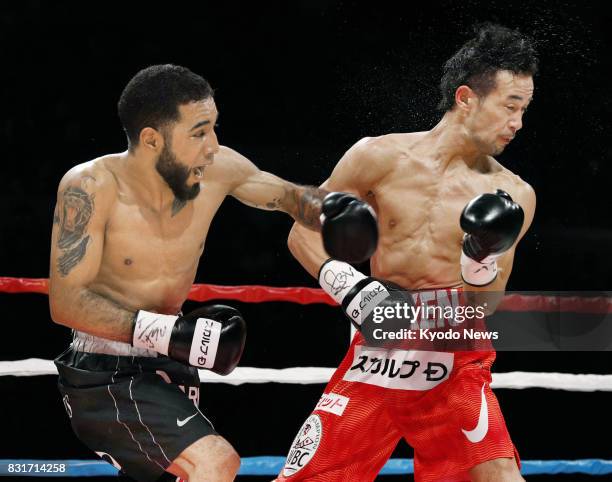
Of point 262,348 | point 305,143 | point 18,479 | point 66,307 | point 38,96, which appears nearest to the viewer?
point 66,307

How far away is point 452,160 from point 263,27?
1835 millimetres

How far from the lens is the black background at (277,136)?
305cm

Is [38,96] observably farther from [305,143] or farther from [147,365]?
[147,365]

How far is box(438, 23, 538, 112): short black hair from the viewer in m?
2.03

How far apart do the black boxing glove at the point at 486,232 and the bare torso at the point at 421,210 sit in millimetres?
129

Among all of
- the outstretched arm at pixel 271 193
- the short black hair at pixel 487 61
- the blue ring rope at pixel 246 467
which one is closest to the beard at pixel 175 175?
the outstretched arm at pixel 271 193

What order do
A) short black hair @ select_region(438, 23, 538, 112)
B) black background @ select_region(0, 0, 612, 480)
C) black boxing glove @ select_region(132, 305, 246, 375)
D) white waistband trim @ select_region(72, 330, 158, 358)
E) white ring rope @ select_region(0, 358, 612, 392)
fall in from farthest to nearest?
1. black background @ select_region(0, 0, 612, 480)
2. white ring rope @ select_region(0, 358, 612, 392)
3. short black hair @ select_region(438, 23, 538, 112)
4. white waistband trim @ select_region(72, 330, 158, 358)
5. black boxing glove @ select_region(132, 305, 246, 375)

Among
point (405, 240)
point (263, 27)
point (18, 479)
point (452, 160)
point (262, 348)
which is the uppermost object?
point (263, 27)

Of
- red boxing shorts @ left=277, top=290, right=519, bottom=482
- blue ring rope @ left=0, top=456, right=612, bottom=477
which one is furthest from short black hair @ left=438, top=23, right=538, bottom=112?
blue ring rope @ left=0, top=456, right=612, bottom=477

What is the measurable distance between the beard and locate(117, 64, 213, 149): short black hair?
0.21 feet

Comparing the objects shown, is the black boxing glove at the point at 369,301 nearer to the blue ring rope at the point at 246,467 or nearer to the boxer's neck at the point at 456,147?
the boxer's neck at the point at 456,147

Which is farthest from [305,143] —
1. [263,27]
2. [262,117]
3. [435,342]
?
[435,342]

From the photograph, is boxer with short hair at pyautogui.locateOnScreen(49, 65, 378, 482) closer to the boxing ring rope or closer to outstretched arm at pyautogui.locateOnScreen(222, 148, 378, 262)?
outstretched arm at pyautogui.locateOnScreen(222, 148, 378, 262)

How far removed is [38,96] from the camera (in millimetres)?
3473
